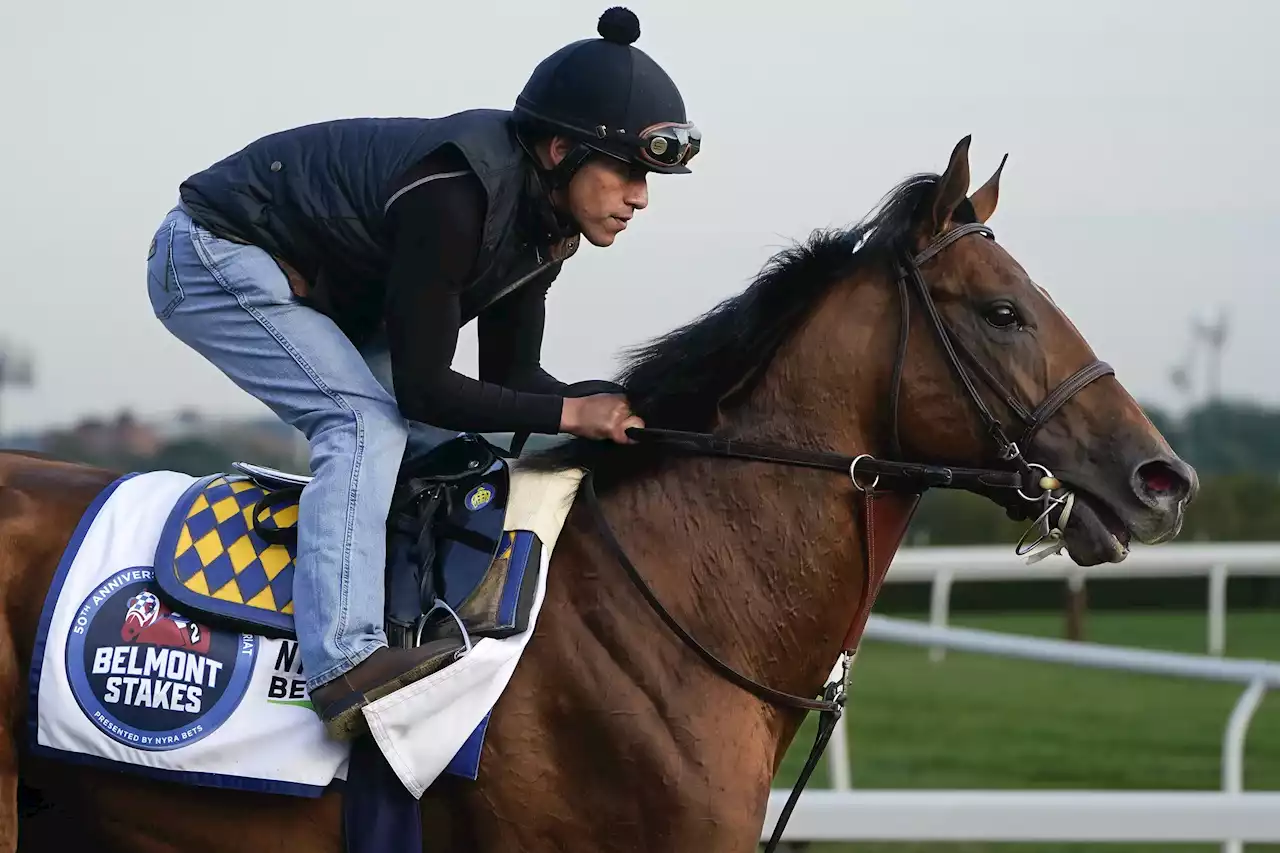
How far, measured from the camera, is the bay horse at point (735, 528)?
2693 mm

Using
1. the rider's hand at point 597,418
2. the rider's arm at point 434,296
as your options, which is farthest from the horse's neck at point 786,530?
the rider's arm at point 434,296

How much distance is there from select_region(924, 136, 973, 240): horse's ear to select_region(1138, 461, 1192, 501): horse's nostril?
22.3 inches

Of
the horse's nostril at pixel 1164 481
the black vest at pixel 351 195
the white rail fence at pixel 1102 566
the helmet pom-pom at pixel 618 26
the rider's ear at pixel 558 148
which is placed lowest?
the white rail fence at pixel 1102 566

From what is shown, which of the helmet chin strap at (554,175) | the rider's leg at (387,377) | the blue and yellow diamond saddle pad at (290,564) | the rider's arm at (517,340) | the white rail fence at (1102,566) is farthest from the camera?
the white rail fence at (1102,566)

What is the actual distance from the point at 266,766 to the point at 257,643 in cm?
22

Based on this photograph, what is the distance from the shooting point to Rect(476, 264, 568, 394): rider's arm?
3219mm

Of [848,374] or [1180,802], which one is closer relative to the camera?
[848,374]

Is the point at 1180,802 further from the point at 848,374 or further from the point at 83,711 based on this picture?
the point at 83,711

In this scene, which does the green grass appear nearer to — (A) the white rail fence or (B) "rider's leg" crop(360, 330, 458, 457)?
(A) the white rail fence

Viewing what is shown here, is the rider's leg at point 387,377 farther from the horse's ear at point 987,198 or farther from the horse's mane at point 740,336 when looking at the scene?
the horse's ear at point 987,198

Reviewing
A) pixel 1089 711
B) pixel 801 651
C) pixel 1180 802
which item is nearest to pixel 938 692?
pixel 1089 711

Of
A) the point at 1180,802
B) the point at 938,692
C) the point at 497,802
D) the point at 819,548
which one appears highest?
the point at 819,548

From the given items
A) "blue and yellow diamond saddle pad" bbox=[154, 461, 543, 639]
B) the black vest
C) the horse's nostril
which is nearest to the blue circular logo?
"blue and yellow diamond saddle pad" bbox=[154, 461, 543, 639]

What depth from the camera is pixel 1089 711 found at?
342 inches
